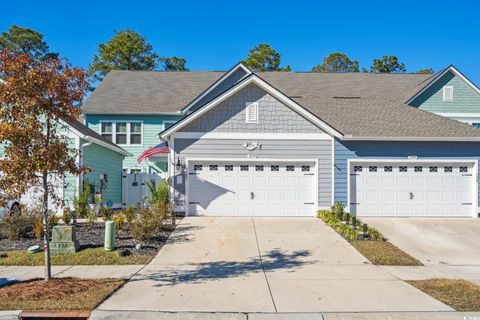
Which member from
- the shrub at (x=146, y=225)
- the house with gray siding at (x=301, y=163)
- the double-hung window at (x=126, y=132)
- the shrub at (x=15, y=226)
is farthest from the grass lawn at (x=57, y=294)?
the double-hung window at (x=126, y=132)

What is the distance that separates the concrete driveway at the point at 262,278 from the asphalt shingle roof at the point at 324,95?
270 inches

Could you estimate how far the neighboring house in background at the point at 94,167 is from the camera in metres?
17.2

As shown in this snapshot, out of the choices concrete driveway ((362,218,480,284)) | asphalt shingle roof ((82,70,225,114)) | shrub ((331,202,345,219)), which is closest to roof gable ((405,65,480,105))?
concrete driveway ((362,218,480,284))

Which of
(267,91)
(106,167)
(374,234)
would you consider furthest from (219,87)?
(374,234)

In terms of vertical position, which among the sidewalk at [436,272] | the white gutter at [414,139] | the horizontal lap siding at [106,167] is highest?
the white gutter at [414,139]

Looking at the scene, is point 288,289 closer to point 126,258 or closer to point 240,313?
point 240,313

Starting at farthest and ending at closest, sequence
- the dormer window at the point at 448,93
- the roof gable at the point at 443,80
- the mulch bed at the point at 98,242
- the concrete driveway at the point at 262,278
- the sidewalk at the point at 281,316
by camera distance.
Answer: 1. the dormer window at the point at 448,93
2. the roof gable at the point at 443,80
3. the mulch bed at the point at 98,242
4. the concrete driveway at the point at 262,278
5. the sidewalk at the point at 281,316

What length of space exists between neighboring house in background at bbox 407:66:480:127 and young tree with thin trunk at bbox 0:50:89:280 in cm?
2034

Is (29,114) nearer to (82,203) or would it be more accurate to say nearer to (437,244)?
(82,203)

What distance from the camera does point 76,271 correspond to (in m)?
9.48

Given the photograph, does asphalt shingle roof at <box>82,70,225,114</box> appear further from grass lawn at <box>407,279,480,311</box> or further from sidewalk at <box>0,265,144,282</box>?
grass lawn at <box>407,279,480,311</box>

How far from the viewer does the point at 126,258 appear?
35.1ft

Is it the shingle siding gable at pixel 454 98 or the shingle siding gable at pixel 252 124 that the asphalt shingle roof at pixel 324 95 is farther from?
the shingle siding gable at pixel 252 124

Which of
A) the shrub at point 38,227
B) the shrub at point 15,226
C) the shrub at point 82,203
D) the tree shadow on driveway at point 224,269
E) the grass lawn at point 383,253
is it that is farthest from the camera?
the shrub at point 82,203
